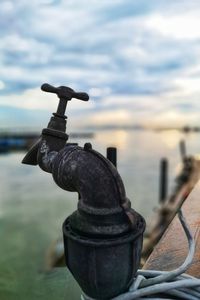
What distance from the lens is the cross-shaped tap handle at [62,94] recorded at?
1.30m

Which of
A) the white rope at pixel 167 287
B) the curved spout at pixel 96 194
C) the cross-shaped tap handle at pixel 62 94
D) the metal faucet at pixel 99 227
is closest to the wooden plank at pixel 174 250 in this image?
the white rope at pixel 167 287

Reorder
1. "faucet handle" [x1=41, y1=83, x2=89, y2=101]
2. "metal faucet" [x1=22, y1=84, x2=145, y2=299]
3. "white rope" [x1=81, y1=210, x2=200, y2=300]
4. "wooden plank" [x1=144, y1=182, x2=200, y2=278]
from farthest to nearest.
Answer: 1. "wooden plank" [x1=144, y1=182, x2=200, y2=278]
2. "faucet handle" [x1=41, y1=83, x2=89, y2=101]
3. "white rope" [x1=81, y1=210, x2=200, y2=300]
4. "metal faucet" [x1=22, y1=84, x2=145, y2=299]

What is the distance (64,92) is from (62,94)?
13mm

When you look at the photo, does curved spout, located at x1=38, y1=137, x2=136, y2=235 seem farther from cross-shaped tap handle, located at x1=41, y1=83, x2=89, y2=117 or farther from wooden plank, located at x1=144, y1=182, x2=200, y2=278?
wooden plank, located at x1=144, y1=182, x2=200, y2=278

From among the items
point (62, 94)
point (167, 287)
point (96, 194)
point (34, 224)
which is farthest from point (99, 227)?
point (34, 224)

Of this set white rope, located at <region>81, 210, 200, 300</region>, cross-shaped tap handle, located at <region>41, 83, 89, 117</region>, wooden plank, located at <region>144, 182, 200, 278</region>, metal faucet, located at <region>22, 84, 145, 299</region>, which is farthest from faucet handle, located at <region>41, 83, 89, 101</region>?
wooden plank, located at <region>144, 182, 200, 278</region>

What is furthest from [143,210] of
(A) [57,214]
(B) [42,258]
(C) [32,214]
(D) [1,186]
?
(D) [1,186]

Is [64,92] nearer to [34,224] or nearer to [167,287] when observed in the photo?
[167,287]

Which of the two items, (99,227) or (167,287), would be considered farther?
(167,287)

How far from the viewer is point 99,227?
1032 mm

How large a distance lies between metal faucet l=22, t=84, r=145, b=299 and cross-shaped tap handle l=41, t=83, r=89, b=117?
10.0 inches

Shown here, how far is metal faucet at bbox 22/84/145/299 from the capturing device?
1.03 meters

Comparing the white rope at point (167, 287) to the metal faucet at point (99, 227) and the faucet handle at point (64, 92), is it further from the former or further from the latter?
the faucet handle at point (64, 92)

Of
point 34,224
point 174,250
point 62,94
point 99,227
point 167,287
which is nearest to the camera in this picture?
point 99,227
